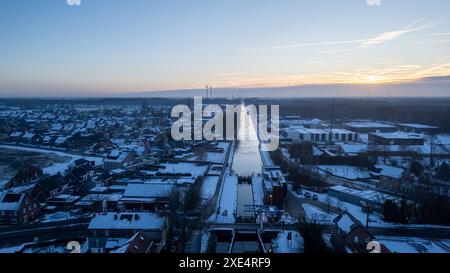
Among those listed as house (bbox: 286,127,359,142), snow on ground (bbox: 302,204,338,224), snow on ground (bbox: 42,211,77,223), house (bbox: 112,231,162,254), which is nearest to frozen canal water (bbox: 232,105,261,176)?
house (bbox: 286,127,359,142)

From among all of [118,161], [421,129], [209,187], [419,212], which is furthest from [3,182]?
[421,129]

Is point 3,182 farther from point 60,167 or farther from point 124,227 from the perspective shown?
point 124,227

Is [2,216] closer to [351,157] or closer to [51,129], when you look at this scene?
[351,157]

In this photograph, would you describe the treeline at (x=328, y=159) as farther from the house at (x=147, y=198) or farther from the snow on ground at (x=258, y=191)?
the house at (x=147, y=198)

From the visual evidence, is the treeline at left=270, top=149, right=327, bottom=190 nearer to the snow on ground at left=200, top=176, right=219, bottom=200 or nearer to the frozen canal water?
the frozen canal water

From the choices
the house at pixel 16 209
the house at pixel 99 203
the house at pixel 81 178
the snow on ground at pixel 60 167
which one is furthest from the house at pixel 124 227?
the snow on ground at pixel 60 167

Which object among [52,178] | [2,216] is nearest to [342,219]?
[2,216]
